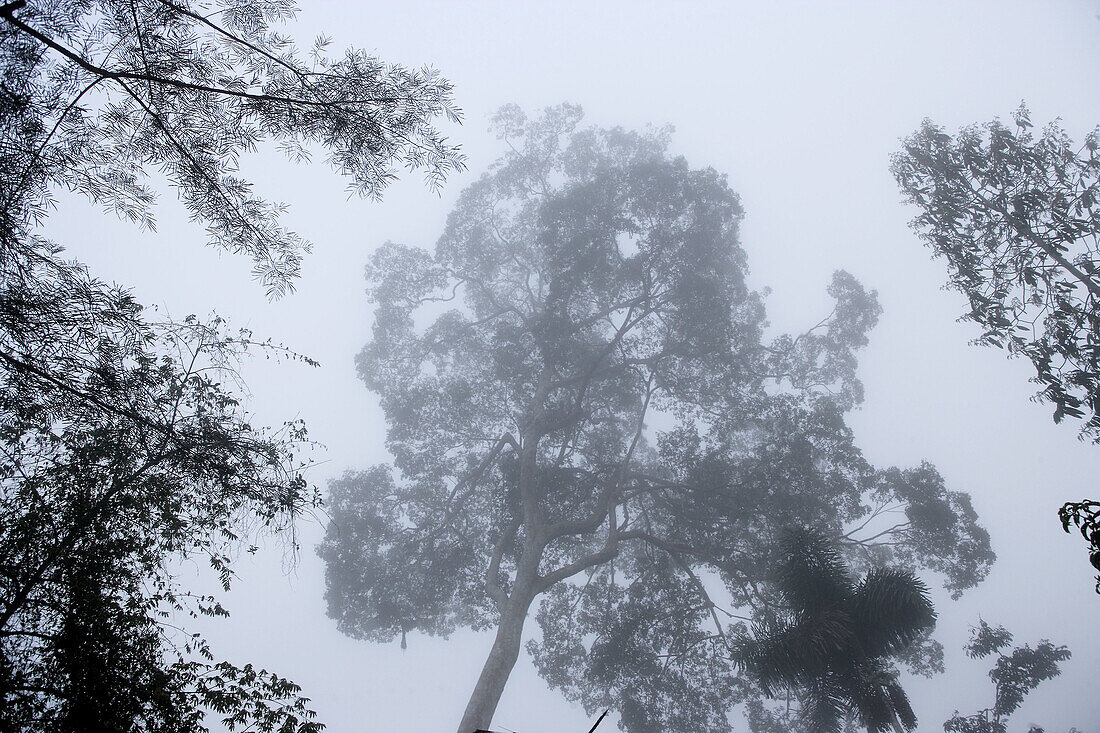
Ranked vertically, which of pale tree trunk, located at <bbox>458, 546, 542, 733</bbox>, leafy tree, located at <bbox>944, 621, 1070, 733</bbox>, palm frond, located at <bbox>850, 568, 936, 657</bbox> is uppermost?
leafy tree, located at <bbox>944, 621, 1070, 733</bbox>

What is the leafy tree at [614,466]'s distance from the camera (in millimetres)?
14773

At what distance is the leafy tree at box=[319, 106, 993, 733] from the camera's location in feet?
48.5

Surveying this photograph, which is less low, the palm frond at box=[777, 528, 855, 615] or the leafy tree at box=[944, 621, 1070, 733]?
the leafy tree at box=[944, 621, 1070, 733]

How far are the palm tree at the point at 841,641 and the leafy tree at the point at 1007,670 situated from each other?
879 cm

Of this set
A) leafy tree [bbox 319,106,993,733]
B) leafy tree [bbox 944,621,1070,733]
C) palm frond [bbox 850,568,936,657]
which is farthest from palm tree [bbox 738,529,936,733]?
leafy tree [bbox 944,621,1070,733]

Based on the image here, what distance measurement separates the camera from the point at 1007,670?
48.2ft

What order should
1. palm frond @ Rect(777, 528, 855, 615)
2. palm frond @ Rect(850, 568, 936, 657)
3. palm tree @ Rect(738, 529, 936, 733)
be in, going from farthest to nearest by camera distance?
1. palm frond @ Rect(777, 528, 855, 615)
2. palm frond @ Rect(850, 568, 936, 657)
3. palm tree @ Rect(738, 529, 936, 733)

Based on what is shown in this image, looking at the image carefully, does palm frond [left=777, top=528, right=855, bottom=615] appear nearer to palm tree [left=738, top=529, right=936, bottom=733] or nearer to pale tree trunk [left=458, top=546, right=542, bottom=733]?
palm tree [left=738, top=529, right=936, bottom=733]

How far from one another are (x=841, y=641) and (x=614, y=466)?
898 centimetres

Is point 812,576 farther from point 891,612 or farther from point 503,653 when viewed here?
point 503,653

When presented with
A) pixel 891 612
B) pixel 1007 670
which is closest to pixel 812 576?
pixel 891 612

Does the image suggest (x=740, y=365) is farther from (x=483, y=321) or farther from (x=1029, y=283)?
(x=483, y=321)

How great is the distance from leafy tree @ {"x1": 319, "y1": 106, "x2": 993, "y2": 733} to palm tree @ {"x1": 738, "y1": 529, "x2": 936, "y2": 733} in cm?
492

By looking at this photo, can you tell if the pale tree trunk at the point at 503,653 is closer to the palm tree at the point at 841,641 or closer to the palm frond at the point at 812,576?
the palm tree at the point at 841,641
